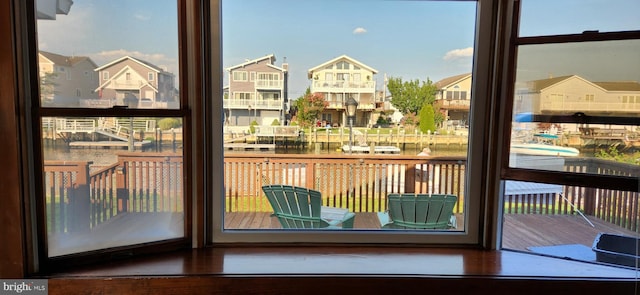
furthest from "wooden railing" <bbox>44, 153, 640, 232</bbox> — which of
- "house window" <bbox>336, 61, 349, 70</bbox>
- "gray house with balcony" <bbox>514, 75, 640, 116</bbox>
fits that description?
"house window" <bbox>336, 61, 349, 70</bbox>

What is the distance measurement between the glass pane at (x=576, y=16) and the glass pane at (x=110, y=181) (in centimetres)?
160

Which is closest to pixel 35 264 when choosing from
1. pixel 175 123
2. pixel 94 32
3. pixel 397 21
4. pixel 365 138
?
pixel 175 123

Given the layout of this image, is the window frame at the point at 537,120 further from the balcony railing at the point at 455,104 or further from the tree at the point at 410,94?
the tree at the point at 410,94

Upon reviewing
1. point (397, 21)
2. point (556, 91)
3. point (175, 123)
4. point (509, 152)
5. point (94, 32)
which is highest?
point (397, 21)

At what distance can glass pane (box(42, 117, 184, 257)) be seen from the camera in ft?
4.65

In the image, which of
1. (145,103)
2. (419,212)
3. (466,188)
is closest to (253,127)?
(145,103)

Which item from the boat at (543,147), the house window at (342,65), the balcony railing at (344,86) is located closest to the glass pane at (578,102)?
the boat at (543,147)

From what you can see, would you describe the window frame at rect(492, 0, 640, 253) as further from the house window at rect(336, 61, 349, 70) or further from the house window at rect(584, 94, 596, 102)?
the house window at rect(336, 61, 349, 70)

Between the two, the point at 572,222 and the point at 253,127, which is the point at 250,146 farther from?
the point at 572,222

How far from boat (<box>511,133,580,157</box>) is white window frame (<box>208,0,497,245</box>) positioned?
147mm

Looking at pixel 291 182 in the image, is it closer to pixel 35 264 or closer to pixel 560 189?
pixel 35 264

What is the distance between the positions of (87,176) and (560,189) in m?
2.03

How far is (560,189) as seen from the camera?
5.29 feet

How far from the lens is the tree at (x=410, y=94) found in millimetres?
1731
